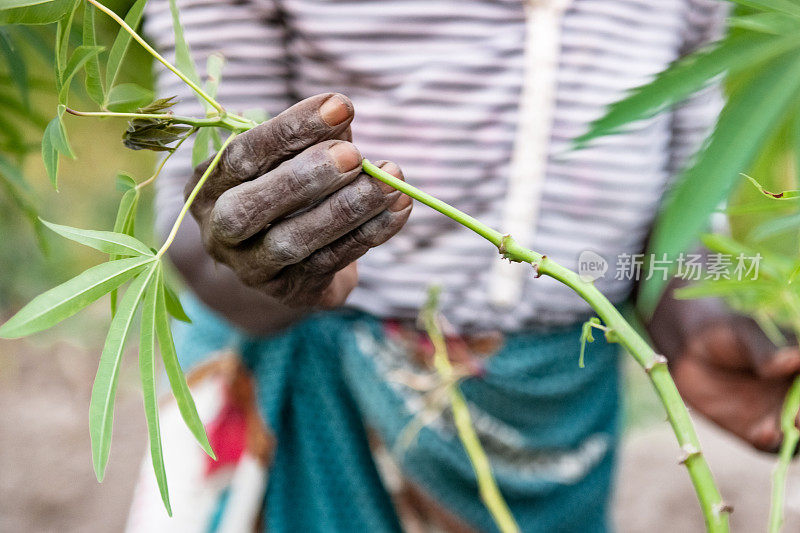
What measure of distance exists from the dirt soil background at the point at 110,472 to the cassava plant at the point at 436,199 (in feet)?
4.31

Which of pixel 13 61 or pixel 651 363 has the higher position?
pixel 13 61

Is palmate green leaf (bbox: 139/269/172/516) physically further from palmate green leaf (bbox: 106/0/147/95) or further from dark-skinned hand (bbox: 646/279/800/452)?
dark-skinned hand (bbox: 646/279/800/452)

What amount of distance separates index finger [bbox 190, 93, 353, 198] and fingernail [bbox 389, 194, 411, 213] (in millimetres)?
42

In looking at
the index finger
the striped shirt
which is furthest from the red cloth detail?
the index finger

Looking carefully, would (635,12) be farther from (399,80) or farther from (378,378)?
(378,378)

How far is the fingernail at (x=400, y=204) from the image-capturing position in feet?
1.23

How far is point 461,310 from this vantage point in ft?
2.57

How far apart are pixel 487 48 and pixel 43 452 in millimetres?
1805

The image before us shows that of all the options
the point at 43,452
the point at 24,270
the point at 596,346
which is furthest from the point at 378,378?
the point at 24,270

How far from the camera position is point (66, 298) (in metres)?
0.29

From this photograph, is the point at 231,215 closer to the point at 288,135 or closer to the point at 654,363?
the point at 288,135

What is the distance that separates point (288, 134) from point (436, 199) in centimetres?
10
